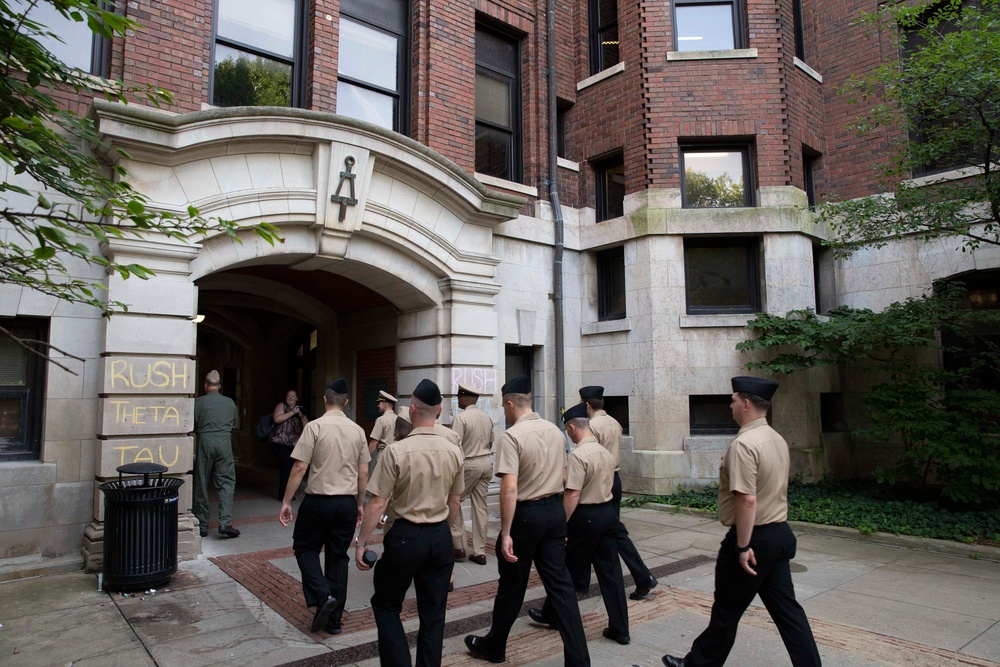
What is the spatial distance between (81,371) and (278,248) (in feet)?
8.19

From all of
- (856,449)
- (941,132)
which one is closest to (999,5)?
(941,132)

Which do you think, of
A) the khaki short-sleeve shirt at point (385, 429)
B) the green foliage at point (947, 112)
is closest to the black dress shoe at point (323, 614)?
the khaki short-sleeve shirt at point (385, 429)

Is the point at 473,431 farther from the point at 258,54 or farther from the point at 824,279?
the point at 824,279

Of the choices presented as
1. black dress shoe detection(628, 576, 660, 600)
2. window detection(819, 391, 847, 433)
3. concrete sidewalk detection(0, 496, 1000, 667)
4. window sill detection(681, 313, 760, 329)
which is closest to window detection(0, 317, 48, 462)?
concrete sidewalk detection(0, 496, 1000, 667)

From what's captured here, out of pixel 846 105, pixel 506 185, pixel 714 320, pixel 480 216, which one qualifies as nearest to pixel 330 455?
pixel 480 216

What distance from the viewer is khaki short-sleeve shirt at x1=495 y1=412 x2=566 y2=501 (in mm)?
4668

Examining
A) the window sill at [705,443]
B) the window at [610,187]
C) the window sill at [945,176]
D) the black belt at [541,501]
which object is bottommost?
the window sill at [705,443]

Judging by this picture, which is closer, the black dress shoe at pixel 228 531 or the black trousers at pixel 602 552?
the black trousers at pixel 602 552

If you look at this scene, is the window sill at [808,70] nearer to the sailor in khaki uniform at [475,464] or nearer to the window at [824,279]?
the window at [824,279]

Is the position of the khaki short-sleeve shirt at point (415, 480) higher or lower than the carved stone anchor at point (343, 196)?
lower

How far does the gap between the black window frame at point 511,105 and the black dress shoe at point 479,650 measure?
8.28m

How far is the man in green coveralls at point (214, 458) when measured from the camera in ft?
26.4

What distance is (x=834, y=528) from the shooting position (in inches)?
341

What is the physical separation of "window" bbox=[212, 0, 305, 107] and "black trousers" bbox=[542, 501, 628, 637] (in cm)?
696
